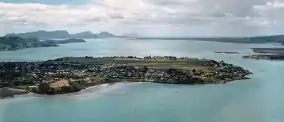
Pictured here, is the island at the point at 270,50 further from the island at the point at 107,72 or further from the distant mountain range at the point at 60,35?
the distant mountain range at the point at 60,35

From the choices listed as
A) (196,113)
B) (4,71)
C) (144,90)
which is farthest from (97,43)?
(196,113)

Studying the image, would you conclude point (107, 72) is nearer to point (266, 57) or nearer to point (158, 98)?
point (158, 98)

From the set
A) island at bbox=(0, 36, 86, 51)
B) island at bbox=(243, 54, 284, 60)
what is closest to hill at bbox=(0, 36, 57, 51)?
island at bbox=(0, 36, 86, 51)

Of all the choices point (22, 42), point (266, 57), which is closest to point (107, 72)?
point (22, 42)

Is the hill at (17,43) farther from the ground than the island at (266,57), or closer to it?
farther from the ground

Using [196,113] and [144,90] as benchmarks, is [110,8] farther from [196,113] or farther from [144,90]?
[196,113]

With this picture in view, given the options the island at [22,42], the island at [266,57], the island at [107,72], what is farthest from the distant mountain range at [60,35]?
the island at [266,57]

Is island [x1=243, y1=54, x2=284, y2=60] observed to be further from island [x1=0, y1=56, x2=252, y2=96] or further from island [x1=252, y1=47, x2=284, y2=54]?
island [x1=0, y1=56, x2=252, y2=96]
